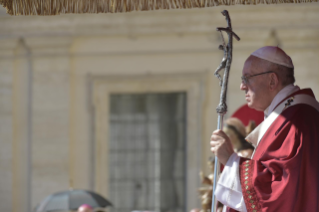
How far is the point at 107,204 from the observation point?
7129mm

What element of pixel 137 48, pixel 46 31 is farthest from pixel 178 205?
pixel 46 31

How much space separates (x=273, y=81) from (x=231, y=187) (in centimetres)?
61

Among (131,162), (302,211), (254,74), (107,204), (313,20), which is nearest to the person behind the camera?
(302,211)

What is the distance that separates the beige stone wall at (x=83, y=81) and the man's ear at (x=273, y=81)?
19.9 ft

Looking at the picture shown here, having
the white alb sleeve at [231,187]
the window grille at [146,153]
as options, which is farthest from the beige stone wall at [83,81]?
the white alb sleeve at [231,187]

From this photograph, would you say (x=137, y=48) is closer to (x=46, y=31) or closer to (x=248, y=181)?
(x=46, y=31)

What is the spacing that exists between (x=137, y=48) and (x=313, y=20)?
8.96 feet

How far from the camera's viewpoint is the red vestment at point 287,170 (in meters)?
2.93

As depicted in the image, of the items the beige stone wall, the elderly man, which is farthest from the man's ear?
the beige stone wall

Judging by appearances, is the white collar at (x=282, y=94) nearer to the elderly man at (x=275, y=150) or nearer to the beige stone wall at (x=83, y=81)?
the elderly man at (x=275, y=150)

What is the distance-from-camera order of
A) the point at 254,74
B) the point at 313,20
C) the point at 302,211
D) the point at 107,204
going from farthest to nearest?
1. the point at 313,20
2. the point at 107,204
3. the point at 254,74
4. the point at 302,211

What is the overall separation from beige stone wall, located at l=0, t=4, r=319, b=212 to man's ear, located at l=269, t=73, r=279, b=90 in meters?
6.08

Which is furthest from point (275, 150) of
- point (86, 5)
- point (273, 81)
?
point (86, 5)

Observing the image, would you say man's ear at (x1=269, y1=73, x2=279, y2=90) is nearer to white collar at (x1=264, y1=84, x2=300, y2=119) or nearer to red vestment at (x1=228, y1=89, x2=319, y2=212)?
white collar at (x1=264, y1=84, x2=300, y2=119)
